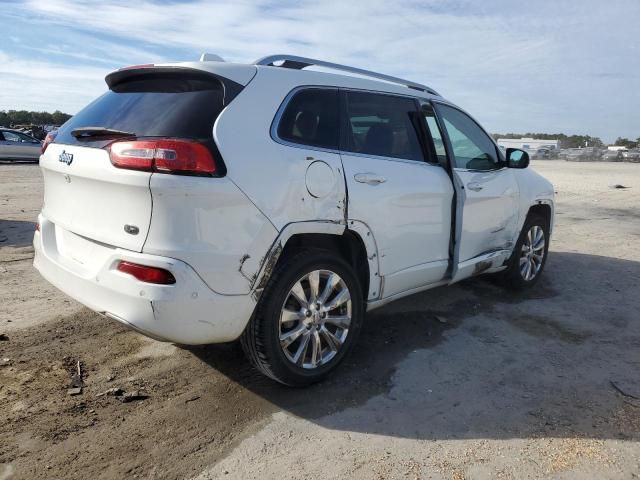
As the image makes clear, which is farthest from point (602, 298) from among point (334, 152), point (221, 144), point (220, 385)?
point (221, 144)

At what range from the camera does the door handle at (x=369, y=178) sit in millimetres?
3453

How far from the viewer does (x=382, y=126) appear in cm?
388

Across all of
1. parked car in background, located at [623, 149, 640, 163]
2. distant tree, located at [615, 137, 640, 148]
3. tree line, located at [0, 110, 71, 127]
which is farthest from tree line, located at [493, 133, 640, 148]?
tree line, located at [0, 110, 71, 127]

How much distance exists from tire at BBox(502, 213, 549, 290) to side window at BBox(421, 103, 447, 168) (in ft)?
5.09

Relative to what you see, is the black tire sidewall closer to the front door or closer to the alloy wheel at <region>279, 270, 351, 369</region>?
the alloy wheel at <region>279, 270, 351, 369</region>

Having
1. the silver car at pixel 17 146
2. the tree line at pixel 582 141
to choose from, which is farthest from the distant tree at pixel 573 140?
the silver car at pixel 17 146

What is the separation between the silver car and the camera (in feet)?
68.8

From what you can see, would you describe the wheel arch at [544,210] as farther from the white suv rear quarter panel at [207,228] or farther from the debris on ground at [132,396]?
the debris on ground at [132,396]

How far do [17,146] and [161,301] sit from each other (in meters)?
21.9

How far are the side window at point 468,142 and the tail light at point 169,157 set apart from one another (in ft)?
7.84

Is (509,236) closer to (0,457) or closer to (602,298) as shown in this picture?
(602,298)

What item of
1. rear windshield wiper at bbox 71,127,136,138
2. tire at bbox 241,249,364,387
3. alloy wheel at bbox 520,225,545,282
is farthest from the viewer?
alloy wheel at bbox 520,225,545,282

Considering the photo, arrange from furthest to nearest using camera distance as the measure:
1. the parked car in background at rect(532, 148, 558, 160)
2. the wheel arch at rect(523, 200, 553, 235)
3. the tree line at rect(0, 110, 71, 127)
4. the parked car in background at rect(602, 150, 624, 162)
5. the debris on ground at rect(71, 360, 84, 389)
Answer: the tree line at rect(0, 110, 71, 127) → the parked car in background at rect(532, 148, 558, 160) → the parked car in background at rect(602, 150, 624, 162) → the wheel arch at rect(523, 200, 553, 235) → the debris on ground at rect(71, 360, 84, 389)

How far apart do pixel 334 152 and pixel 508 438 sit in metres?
1.95
